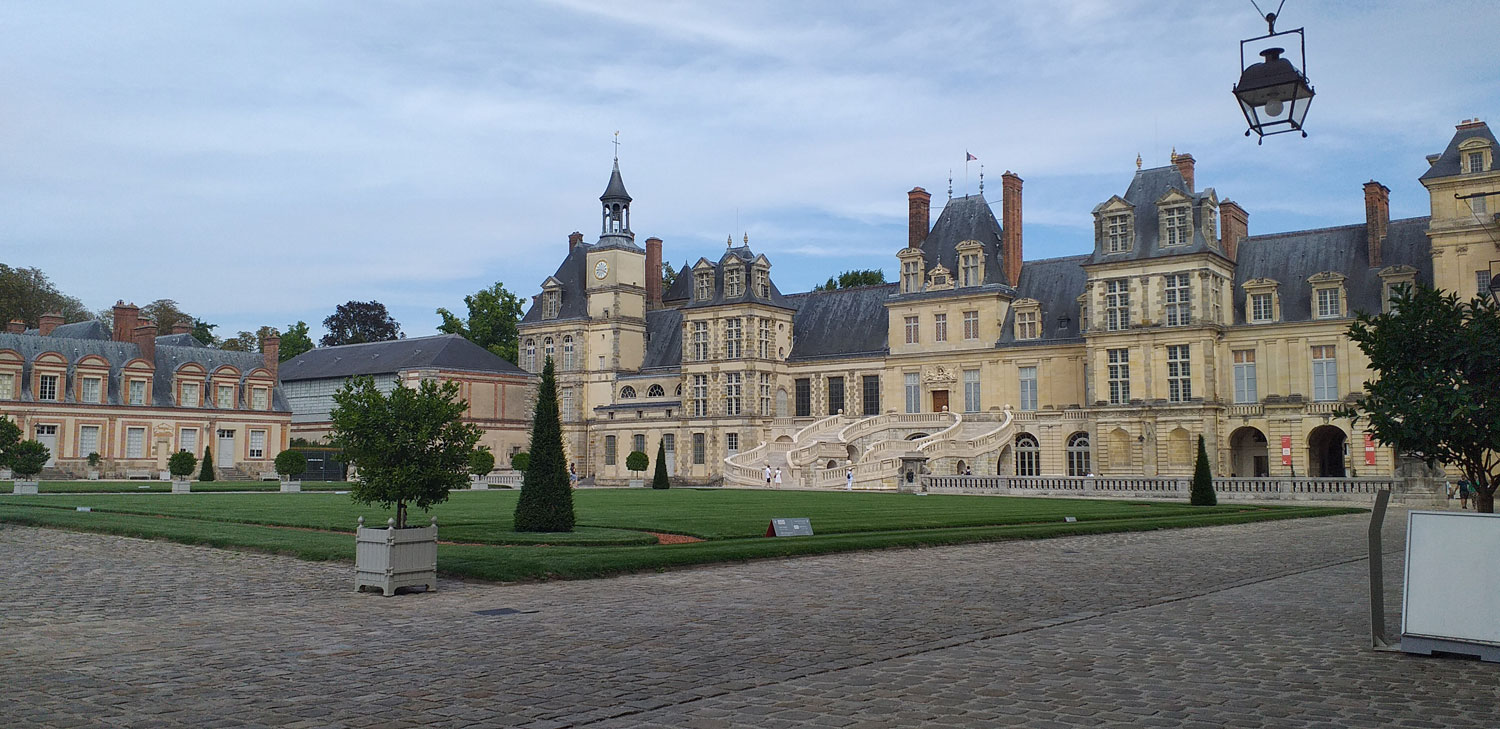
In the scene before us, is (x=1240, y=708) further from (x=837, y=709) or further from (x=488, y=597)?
(x=488, y=597)

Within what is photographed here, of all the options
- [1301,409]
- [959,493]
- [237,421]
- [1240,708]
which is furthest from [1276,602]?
[237,421]

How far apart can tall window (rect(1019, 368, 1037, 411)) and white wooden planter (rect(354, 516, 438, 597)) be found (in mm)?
44030

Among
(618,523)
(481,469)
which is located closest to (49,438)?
(481,469)

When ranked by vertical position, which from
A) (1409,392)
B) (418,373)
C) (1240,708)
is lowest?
(1240,708)

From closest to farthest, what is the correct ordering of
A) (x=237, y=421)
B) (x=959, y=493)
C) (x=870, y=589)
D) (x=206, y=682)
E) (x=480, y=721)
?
(x=480, y=721), (x=206, y=682), (x=870, y=589), (x=959, y=493), (x=237, y=421)

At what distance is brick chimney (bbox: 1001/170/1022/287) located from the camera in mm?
56719

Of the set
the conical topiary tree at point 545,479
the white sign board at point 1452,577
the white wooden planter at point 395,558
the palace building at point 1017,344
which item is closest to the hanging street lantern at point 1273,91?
the white sign board at point 1452,577

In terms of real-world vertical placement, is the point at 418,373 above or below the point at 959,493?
above

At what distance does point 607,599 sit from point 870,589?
3138mm

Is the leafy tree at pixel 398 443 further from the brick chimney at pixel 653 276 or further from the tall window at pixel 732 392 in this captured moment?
the brick chimney at pixel 653 276

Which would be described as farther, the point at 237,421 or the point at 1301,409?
the point at 237,421

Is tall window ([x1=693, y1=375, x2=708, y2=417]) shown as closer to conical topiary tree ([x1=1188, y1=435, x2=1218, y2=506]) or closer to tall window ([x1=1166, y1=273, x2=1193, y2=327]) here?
tall window ([x1=1166, y1=273, x2=1193, y2=327])

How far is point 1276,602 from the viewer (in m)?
12.9

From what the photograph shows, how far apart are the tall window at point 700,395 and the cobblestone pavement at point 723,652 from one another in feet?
151
